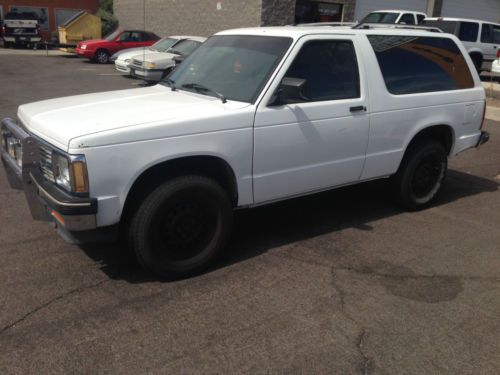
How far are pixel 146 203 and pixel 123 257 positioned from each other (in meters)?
0.85

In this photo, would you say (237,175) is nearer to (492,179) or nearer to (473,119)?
(473,119)

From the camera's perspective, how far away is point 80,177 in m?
3.25

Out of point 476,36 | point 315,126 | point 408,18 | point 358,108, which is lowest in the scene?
point 315,126

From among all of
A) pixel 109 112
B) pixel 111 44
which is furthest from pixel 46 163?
pixel 111 44

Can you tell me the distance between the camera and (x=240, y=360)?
2.95 metres

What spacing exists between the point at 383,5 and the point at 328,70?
69.5 feet

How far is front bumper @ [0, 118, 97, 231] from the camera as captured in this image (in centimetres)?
328

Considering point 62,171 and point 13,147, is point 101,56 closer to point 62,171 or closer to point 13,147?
point 13,147

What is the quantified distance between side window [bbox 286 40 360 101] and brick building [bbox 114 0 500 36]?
645 inches

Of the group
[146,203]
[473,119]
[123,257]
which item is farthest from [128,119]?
[473,119]

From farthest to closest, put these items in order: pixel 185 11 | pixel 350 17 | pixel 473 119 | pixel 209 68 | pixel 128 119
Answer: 1. pixel 185 11
2. pixel 350 17
3. pixel 473 119
4. pixel 209 68
5. pixel 128 119

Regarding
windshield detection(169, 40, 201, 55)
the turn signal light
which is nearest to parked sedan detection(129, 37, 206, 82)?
windshield detection(169, 40, 201, 55)

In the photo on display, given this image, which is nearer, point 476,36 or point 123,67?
point 123,67

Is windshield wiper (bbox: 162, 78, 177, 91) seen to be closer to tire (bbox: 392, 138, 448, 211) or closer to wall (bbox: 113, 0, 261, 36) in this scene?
tire (bbox: 392, 138, 448, 211)
